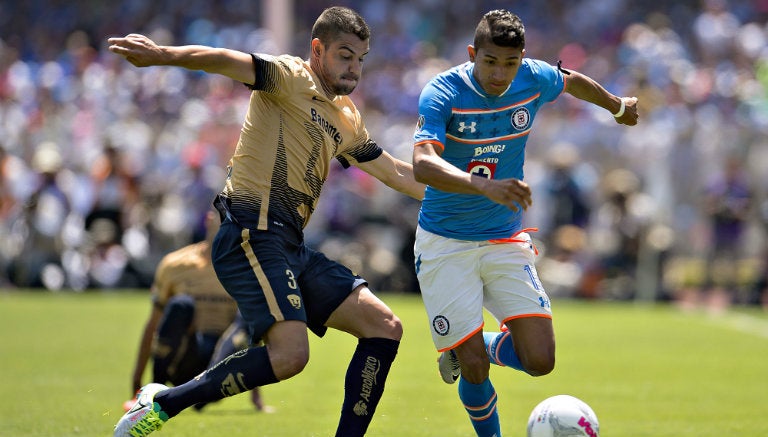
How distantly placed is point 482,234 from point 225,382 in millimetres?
1881

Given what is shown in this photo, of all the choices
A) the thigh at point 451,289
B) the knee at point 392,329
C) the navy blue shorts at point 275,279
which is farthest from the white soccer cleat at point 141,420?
the thigh at point 451,289

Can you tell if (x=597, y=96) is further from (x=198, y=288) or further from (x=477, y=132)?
(x=198, y=288)

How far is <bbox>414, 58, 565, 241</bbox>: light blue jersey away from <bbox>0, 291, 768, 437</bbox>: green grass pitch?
184 centimetres

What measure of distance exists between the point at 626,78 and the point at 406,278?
566 centimetres

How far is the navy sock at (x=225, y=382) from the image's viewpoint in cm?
671

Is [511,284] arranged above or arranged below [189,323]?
above

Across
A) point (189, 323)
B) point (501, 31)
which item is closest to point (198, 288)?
point (189, 323)

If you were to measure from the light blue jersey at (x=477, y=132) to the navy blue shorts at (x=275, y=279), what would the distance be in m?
0.81

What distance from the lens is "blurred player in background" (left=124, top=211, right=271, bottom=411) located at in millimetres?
9617

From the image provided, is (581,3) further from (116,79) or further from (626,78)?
(116,79)

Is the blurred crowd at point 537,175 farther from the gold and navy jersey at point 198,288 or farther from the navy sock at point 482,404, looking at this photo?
the navy sock at point 482,404

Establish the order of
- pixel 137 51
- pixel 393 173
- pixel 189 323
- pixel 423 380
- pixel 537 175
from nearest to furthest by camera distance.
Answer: pixel 137 51
pixel 393 173
pixel 189 323
pixel 423 380
pixel 537 175

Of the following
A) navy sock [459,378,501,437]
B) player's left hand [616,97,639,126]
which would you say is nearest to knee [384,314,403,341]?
navy sock [459,378,501,437]

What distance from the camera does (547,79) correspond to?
7.60 meters
